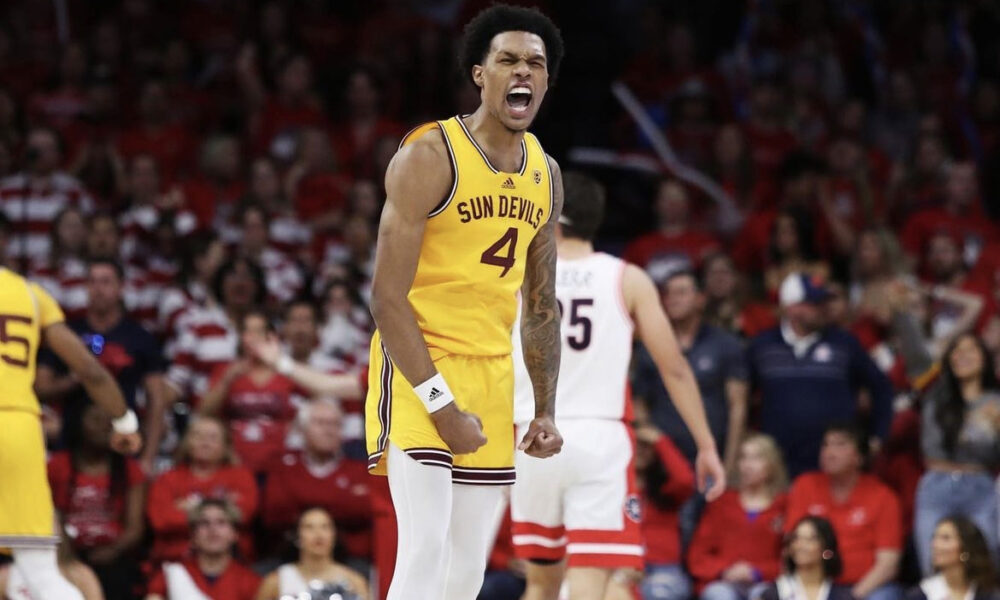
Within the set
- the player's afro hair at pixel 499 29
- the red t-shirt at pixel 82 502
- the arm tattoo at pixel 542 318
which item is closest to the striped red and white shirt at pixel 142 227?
the red t-shirt at pixel 82 502

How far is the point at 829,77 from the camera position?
45.0 feet

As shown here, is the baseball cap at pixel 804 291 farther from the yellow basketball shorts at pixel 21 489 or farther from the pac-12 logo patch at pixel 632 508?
the yellow basketball shorts at pixel 21 489

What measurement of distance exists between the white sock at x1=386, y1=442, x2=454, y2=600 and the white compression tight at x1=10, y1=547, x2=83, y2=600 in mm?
2472

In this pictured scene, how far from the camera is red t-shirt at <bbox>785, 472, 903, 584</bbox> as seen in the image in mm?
9398

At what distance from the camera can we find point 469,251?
5.14 m

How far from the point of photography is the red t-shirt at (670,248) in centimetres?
1132

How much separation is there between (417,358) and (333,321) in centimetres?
569

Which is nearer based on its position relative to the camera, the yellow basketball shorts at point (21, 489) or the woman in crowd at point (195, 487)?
the yellow basketball shorts at point (21, 489)

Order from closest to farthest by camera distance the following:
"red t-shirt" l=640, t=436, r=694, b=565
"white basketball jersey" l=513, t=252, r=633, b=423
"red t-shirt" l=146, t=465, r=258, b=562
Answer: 1. "white basketball jersey" l=513, t=252, r=633, b=423
2. "red t-shirt" l=146, t=465, r=258, b=562
3. "red t-shirt" l=640, t=436, r=694, b=565

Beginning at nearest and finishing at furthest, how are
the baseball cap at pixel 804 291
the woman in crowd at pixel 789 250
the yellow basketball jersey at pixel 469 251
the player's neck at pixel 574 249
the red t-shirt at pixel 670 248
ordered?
the yellow basketball jersey at pixel 469 251 → the player's neck at pixel 574 249 → the baseball cap at pixel 804 291 → the woman in crowd at pixel 789 250 → the red t-shirt at pixel 670 248

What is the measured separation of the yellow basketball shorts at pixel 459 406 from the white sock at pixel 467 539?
0.05m

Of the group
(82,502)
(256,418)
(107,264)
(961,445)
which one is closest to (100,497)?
(82,502)

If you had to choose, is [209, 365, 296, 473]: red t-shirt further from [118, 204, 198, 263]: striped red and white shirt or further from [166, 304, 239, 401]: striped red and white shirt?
[118, 204, 198, 263]: striped red and white shirt

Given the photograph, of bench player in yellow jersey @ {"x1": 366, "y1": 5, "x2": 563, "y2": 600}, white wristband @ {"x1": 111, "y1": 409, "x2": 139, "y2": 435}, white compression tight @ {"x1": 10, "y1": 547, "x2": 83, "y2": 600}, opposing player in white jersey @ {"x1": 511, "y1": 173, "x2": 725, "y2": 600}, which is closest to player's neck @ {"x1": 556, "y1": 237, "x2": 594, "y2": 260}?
opposing player in white jersey @ {"x1": 511, "y1": 173, "x2": 725, "y2": 600}
